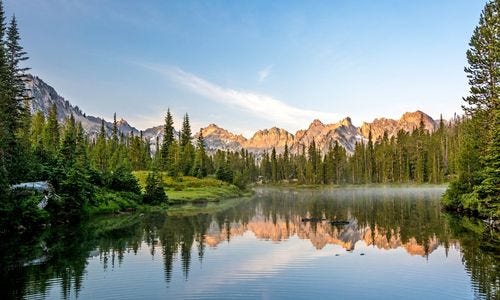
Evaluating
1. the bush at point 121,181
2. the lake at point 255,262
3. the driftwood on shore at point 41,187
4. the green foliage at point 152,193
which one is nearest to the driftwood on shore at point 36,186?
the driftwood on shore at point 41,187

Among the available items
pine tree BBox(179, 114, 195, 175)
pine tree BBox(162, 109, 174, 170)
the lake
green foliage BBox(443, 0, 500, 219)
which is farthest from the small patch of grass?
green foliage BBox(443, 0, 500, 219)

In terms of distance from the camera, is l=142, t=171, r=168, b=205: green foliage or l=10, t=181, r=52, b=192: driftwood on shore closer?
l=10, t=181, r=52, b=192: driftwood on shore

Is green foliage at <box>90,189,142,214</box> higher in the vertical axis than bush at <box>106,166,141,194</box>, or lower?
lower

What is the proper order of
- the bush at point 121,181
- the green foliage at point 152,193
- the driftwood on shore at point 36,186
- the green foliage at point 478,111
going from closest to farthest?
the driftwood on shore at point 36,186, the green foliage at point 478,111, the bush at point 121,181, the green foliage at point 152,193

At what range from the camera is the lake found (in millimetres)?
21875

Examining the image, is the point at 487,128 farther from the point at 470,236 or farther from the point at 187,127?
the point at 187,127

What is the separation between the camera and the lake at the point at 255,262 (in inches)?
861

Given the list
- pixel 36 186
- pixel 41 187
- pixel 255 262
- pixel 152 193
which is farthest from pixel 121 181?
pixel 255 262

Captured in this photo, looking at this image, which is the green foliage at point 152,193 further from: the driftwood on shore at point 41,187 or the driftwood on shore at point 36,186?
the driftwood on shore at point 36,186

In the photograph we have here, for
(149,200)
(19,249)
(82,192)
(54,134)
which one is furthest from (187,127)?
(19,249)

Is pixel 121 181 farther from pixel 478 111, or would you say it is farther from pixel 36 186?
pixel 478 111

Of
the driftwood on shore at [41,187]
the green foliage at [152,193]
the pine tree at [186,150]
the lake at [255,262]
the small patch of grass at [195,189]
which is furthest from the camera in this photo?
the pine tree at [186,150]

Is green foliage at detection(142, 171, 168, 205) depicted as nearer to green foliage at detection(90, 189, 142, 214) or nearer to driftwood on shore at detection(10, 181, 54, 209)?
green foliage at detection(90, 189, 142, 214)

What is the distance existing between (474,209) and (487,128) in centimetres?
1101
